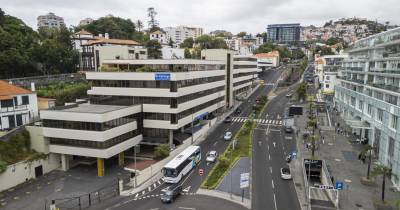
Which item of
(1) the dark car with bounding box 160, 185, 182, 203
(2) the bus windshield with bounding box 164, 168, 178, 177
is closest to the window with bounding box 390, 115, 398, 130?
(2) the bus windshield with bounding box 164, 168, 178, 177

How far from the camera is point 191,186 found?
147 ft

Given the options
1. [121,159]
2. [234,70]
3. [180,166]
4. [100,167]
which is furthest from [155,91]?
[234,70]

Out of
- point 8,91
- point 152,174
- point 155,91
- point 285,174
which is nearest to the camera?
point 285,174

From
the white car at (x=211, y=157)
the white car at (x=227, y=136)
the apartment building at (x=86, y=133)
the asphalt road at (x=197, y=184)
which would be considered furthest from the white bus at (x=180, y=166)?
the white car at (x=227, y=136)

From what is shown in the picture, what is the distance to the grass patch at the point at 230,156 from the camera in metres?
45.9

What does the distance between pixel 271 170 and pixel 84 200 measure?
30.2 meters

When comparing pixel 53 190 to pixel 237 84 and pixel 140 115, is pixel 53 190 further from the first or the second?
pixel 237 84

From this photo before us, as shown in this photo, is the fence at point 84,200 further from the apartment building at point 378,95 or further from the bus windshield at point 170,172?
the apartment building at point 378,95

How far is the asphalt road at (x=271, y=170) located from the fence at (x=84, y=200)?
70.2 ft

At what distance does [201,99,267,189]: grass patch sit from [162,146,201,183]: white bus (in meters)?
3.83

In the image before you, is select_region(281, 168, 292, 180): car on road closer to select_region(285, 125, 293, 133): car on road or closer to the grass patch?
the grass patch

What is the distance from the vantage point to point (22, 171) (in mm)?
47875

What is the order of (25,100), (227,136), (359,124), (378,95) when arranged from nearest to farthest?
1. (378,95)
2. (25,100)
3. (359,124)
4. (227,136)

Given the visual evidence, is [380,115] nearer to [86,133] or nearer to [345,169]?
[345,169]
